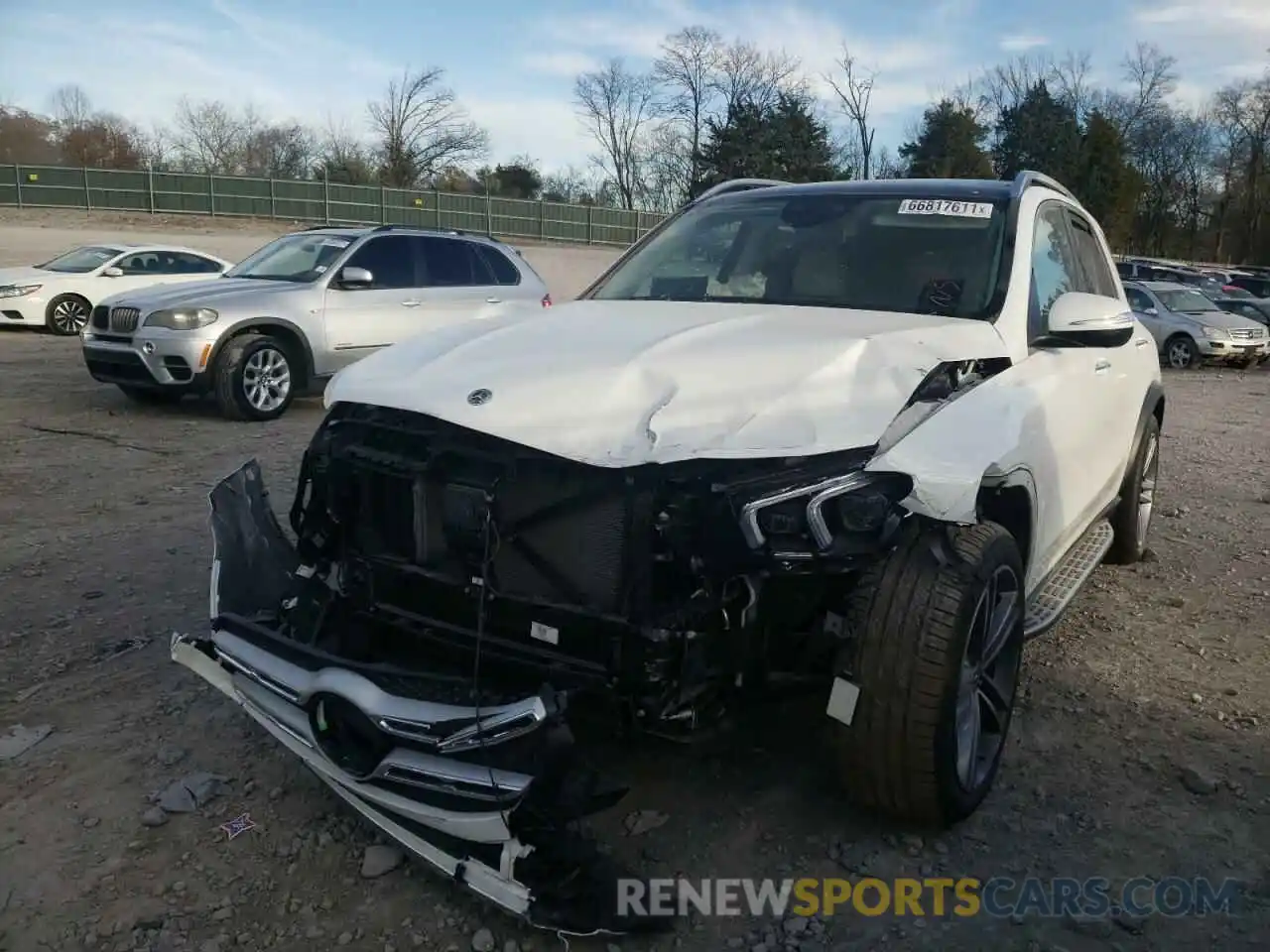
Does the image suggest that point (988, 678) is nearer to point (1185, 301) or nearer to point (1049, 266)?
point (1049, 266)

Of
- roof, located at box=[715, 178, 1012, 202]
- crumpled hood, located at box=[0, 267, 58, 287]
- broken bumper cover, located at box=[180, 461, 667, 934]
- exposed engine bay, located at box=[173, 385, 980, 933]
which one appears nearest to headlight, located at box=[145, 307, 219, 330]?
roof, located at box=[715, 178, 1012, 202]

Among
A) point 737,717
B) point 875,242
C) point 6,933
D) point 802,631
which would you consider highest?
point 875,242

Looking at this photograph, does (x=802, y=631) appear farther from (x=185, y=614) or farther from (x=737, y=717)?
(x=185, y=614)

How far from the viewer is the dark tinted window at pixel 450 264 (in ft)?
35.0

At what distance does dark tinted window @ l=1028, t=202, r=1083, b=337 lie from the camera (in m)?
3.80

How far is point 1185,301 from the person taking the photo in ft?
65.6

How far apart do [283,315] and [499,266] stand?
2611mm

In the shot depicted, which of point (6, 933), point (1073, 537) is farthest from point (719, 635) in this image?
point (1073, 537)

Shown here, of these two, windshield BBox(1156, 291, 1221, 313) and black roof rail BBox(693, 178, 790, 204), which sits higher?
black roof rail BBox(693, 178, 790, 204)

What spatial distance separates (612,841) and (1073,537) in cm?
241

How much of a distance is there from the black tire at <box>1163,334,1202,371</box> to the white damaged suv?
1788 centimetres

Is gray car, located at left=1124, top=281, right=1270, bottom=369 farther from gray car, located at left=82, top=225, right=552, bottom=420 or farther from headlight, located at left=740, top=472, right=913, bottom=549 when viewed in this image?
headlight, located at left=740, top=472, right=913, bottom=549

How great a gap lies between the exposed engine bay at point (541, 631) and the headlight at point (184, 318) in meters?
7.02

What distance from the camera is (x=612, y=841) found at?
2922 millimetres
